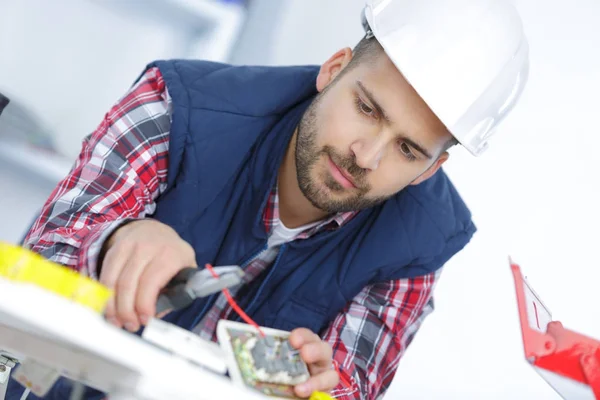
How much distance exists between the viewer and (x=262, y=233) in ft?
3.91

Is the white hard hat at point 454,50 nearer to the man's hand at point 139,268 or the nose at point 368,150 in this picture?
the nose at point 368,150

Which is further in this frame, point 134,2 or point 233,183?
point 134,2

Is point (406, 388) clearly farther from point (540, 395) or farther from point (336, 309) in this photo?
point (336, 309)

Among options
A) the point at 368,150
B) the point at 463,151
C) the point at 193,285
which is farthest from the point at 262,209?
the point at 463,151

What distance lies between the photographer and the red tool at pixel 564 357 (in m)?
0.67

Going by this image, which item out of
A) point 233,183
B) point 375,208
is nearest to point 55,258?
point 233,183

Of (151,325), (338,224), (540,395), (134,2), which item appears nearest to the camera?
(151,325)

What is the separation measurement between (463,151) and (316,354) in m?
1.24

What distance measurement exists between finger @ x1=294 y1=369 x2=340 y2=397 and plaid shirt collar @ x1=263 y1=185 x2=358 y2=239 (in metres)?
0.51

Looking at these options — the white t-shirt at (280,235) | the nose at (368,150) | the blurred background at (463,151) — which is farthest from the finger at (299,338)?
the blurred background at (463,151)

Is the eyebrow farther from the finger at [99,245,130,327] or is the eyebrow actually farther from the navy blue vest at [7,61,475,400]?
the finger at [99,245,130,327]

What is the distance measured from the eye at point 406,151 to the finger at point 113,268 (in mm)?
599

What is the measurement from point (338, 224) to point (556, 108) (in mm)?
868

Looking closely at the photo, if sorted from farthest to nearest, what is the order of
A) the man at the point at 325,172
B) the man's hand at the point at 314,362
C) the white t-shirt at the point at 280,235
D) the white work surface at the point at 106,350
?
the white t-shirt at the point at 280,235 → the man at the point at 325,172 → the man's hand at the point at 314,362 → the white work surface at the point at 106,350
